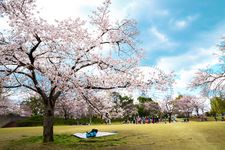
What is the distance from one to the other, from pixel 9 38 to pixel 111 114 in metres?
7.99

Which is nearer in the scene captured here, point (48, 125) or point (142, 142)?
point (142, 142)

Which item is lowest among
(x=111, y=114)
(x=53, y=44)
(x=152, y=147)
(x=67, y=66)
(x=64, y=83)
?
(x=152, y=147)

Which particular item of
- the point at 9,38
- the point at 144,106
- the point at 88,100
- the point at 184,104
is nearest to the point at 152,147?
the point at 88,100

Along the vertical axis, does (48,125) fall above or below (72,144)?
above

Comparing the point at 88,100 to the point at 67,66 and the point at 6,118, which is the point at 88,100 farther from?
the point at 6,118

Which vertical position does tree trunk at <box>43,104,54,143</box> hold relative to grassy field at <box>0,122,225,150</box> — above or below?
above

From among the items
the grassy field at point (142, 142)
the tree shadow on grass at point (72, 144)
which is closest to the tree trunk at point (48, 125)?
the tree shadow on grass at point (72, 144)

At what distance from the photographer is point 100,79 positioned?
1562 cm

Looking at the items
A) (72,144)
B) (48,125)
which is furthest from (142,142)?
(48,125)

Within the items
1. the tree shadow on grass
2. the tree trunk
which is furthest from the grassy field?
the tree trunk

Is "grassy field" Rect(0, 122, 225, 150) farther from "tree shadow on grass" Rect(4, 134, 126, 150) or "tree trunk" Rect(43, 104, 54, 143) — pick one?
"tree trunk" Rect(43, 104, 54, 143)

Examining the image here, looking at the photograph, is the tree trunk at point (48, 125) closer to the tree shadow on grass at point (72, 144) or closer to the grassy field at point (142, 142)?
the tree shadow on grass at point (72, 144)

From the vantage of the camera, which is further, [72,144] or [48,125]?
[48,125]

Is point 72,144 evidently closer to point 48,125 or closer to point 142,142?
point 48,125
